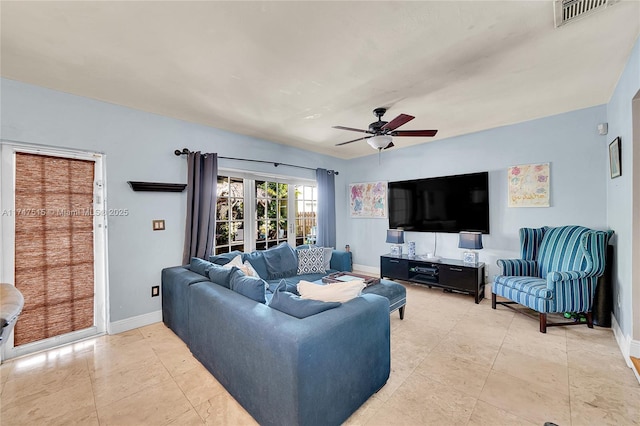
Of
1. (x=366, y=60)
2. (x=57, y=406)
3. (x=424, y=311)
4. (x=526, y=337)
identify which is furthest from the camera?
(x=424, y=311)

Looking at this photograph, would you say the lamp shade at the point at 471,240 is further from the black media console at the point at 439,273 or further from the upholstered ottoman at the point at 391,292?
the upholstered ottoman at the point at 391,292

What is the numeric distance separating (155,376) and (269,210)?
111 inches

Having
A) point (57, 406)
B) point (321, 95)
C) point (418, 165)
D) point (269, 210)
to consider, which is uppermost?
point (321, 95)

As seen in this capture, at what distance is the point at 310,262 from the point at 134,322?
2.26m

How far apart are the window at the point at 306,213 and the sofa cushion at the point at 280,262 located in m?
1.12

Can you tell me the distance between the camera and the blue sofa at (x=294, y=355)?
144 cm

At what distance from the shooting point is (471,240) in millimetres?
3904

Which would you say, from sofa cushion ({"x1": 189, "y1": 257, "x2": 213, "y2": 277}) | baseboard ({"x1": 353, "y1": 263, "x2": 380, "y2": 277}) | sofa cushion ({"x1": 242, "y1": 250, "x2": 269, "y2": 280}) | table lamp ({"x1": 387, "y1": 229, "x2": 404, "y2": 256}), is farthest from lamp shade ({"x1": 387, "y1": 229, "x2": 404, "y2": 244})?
sofa cushion ({"x1": 189, "y1": 257, "x2": 213, "y2": 277})

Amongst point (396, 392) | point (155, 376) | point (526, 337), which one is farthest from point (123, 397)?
point (526, 337)

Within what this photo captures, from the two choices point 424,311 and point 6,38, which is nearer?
point 6,38

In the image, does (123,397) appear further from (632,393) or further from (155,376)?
(632,393)

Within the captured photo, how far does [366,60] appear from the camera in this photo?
2.16 m

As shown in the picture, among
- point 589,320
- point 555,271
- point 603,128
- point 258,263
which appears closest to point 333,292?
point 258,263

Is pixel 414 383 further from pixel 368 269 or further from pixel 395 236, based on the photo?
pixel 368 269
